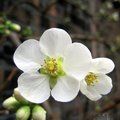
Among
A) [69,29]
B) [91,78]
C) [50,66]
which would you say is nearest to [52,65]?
[50,66]

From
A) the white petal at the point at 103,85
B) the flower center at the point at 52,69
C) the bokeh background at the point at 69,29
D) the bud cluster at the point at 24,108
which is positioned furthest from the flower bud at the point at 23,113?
the bokeh background at the point at 69,29

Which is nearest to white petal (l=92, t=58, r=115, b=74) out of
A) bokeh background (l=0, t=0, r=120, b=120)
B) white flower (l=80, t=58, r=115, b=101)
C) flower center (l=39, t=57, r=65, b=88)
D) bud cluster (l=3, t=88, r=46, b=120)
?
white flower (l=80, t=58, r=115, b=101)

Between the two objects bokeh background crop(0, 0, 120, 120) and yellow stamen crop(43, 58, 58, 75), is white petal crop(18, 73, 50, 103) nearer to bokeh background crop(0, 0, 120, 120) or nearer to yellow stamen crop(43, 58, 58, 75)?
yellow stamen crop(43, 58, 58, 75)

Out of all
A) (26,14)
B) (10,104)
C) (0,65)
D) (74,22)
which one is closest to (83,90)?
(10,104)

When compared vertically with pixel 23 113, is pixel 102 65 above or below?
above

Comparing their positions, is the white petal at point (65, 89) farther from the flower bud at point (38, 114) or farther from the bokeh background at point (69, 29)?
the bokeh background at point (69, 29)

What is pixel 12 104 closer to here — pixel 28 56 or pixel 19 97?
pixel 19 97
